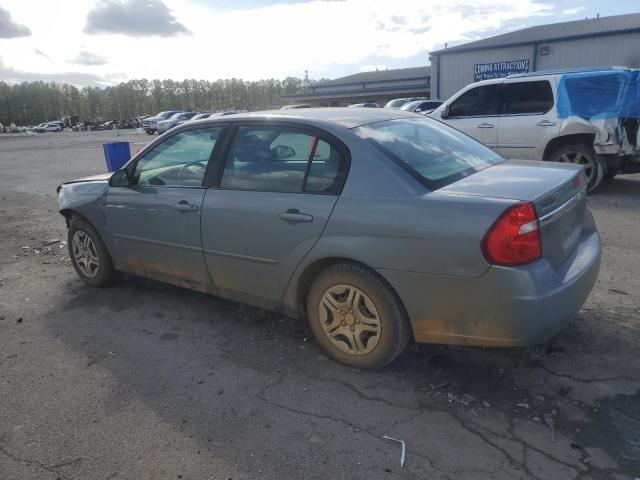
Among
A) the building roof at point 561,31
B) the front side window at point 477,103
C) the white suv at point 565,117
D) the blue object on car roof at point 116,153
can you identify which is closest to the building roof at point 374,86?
Answer: the building roof at point 561,31

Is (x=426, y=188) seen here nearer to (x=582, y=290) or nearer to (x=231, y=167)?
(x=582, y=290)

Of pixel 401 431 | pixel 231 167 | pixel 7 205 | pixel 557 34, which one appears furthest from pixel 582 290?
pixel 557 34

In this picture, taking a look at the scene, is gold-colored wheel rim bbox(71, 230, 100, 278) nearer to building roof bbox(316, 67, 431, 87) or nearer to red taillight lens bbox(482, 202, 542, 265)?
red taillight lens bbox(482, 202, 542, 265)

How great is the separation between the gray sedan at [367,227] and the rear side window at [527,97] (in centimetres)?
512

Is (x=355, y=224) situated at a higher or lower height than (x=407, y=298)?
higher

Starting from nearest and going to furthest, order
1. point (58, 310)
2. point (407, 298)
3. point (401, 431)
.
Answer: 1. point (401, 431)
2. point (407, 298)
3. point (58, 310)

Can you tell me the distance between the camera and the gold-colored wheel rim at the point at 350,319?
3051 mm

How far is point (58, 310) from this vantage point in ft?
14.6

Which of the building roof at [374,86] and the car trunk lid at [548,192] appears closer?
the car trunk lid at [548,192]

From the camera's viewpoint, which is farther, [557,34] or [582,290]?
[557,34]

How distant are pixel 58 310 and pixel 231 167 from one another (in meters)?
2.21

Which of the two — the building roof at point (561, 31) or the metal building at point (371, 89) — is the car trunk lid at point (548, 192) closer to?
the building roof at point (561, 31)

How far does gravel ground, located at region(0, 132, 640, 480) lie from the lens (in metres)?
2.42

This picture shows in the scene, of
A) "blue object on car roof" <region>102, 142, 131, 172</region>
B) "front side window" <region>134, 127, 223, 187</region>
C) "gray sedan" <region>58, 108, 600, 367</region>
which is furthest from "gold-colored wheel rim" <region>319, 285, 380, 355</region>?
"blue object on car roof" <region>102, 142, 131, 172</region>
